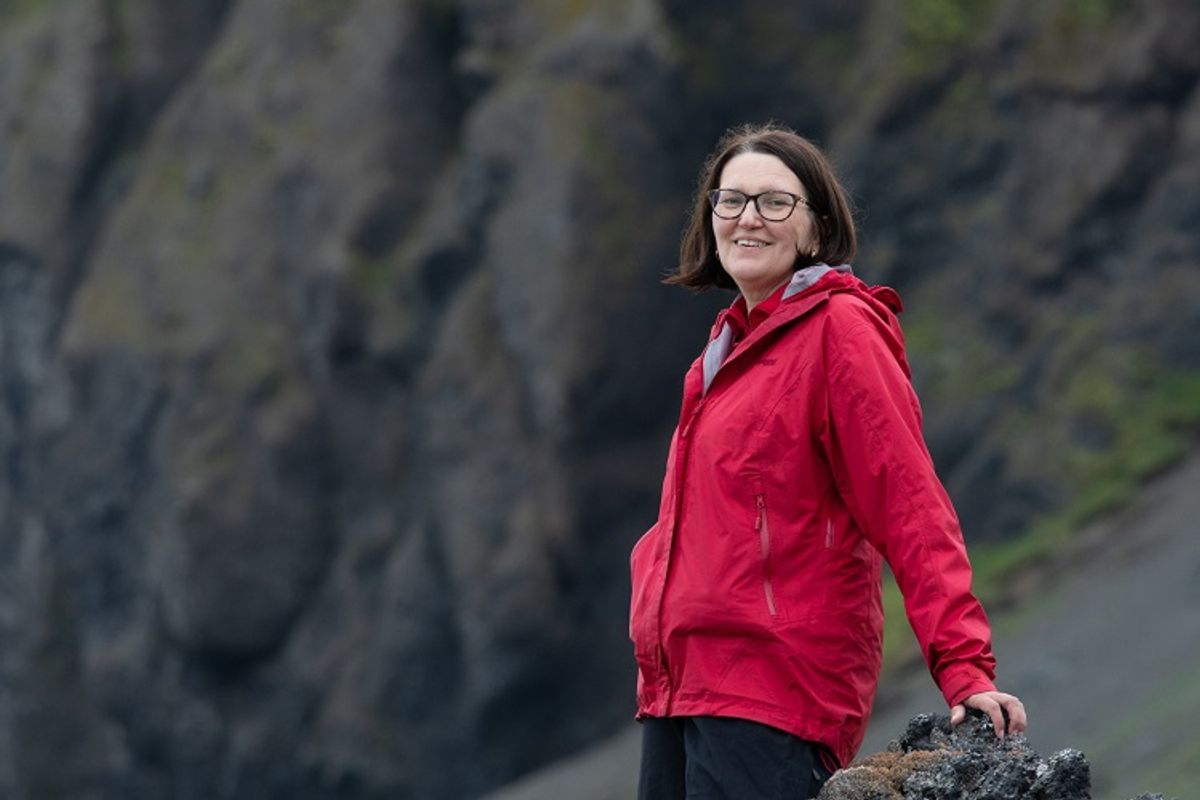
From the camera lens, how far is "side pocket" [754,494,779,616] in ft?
16.3

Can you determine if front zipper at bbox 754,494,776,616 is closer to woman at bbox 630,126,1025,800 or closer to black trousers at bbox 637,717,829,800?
woman at bbox 630,126,1025,800

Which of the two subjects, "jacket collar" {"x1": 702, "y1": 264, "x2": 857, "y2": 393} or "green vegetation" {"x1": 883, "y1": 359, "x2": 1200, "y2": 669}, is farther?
"green vegetation" {"x1": 883, "y1": 359, "x2": 1200, "y2": 669}

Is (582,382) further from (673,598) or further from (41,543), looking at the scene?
(673,598)

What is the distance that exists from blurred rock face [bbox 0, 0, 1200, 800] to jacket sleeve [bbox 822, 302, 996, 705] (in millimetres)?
17961

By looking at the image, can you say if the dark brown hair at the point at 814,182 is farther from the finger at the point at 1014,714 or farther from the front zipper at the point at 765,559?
the finger at the point at 1014,714

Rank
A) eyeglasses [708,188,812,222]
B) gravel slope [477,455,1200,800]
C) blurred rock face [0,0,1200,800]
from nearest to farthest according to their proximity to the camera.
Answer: eyeglasses [708,188,812,222], gravel slope [477,455,1200,800], blurred rock face [0,0,1200,800]

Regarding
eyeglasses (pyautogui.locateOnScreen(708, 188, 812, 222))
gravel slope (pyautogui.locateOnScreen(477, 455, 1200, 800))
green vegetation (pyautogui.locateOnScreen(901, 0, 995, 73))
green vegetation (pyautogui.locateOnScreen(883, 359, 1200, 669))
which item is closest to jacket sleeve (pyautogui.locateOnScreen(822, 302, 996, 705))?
eyeglasses (pyautogui.locateOnScreen(708, 188, 812, 222))

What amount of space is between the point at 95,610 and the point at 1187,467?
613 inches

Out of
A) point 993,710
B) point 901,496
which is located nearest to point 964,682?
point 993,710

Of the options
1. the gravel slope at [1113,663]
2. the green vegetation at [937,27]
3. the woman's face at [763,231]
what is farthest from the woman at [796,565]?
the green vegetation at [937,27]

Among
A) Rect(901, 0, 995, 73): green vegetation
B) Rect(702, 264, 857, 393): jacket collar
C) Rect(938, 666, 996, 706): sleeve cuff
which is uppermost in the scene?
Rect(901, 0, 995, 73): green vegetation

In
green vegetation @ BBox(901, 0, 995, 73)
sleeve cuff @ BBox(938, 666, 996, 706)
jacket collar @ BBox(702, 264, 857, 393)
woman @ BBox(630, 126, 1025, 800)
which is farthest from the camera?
green vegetation @ BBox(901, 0, 995, 73)

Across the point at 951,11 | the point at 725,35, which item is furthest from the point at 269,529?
the point at 951,11

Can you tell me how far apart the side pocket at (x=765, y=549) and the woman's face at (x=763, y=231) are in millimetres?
650
